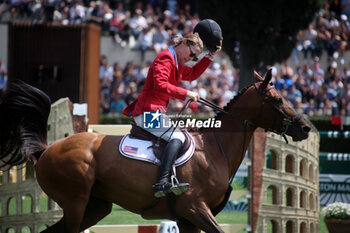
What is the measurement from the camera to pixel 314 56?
768 inches

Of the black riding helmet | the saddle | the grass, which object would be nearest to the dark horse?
the saddle

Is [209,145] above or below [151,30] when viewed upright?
below

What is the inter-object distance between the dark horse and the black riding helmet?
1.74 ft

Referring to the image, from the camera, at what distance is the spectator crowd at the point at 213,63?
56.9 ft

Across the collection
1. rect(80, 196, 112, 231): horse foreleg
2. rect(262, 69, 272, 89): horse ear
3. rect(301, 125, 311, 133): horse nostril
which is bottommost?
rect(80, 196, 112, 231): horse foreleg

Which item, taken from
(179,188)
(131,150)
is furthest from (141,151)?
(179,188)

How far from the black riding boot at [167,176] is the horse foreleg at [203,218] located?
0.21 metres

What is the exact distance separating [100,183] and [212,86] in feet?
40.3

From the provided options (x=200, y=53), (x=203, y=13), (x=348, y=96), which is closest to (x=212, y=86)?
(x=203, y=13)

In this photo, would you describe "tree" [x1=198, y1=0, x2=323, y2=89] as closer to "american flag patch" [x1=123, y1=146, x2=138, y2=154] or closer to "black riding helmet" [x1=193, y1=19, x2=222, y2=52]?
"black riding helmet" [x1=193, y1=19, x2=222, y2=52]

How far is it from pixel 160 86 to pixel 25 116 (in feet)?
4.86

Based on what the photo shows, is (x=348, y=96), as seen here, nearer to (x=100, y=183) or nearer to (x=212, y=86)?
(x=212, y=86)

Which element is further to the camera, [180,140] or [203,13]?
[203,13]

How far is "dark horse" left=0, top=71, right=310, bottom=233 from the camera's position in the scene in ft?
18.5
